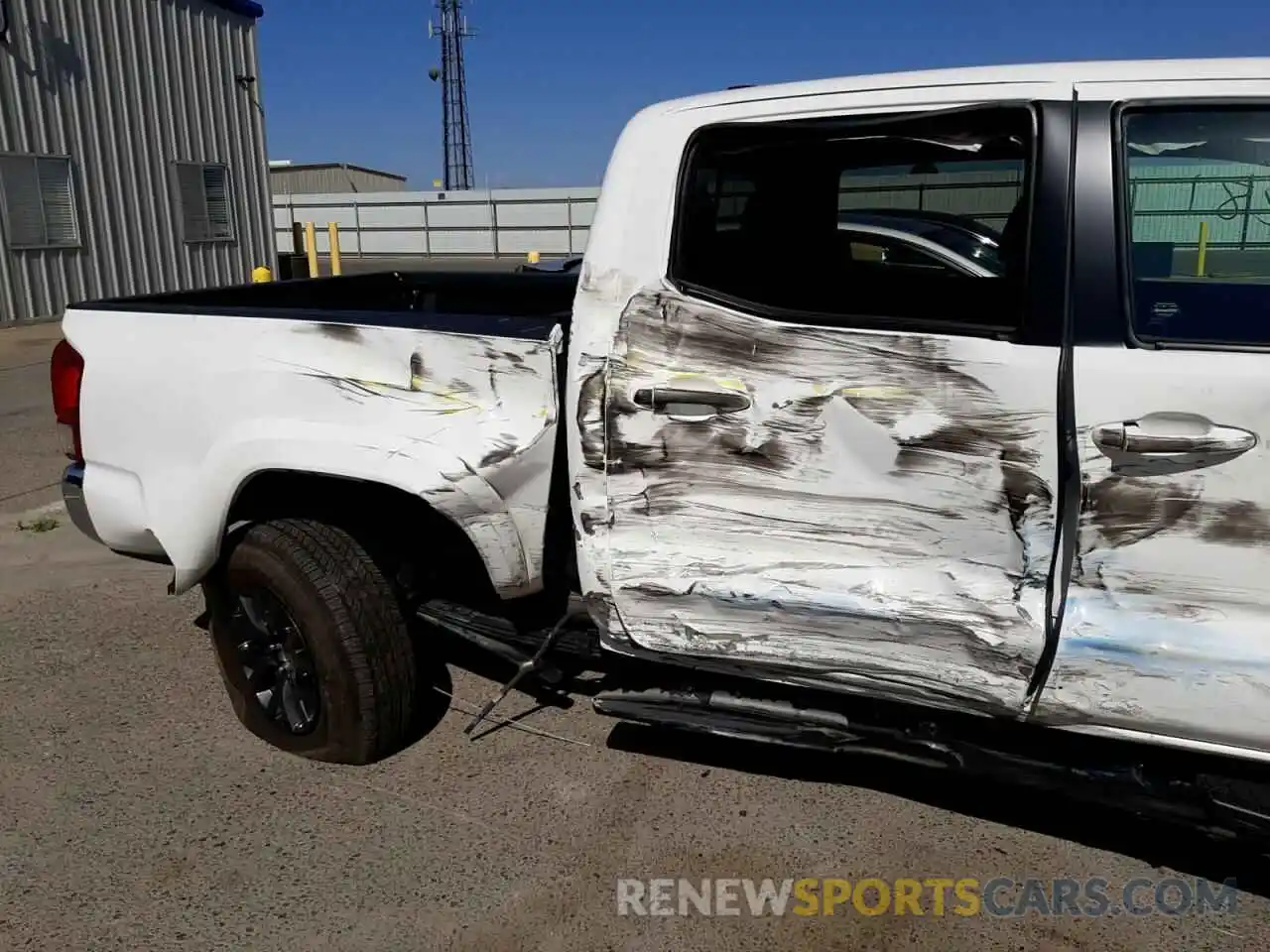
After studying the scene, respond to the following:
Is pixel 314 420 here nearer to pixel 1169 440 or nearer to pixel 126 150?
pixel 1169 440

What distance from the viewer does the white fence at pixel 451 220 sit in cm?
3127

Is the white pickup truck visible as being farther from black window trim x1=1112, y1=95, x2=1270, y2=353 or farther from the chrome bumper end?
the chrome bumper end

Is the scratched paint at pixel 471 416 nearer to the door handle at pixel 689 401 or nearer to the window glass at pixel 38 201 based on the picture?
the door handle at pixel 689 401

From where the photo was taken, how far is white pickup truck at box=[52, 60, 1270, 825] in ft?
7.27

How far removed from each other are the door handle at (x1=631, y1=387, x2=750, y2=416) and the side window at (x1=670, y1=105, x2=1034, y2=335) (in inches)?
8.9

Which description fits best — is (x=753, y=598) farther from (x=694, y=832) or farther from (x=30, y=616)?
(x=30, y=616)

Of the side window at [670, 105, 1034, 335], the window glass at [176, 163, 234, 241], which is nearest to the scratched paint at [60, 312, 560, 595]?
the side window at [670, 105, 1034, 335]

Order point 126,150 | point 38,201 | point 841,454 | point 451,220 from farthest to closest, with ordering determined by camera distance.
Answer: point 451,220 < point 126,150 < point 38,201 < point 841,454

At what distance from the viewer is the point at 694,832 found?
9.53 ft

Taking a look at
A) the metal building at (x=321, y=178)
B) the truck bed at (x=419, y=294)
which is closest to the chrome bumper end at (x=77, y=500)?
the truck bed at (x=419, y=294)

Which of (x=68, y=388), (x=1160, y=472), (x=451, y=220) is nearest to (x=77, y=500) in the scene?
(x=68, y=388)

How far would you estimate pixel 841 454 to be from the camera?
242 cm

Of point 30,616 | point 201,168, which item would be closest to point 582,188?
point 201,168

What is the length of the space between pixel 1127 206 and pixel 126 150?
50.6 feet
